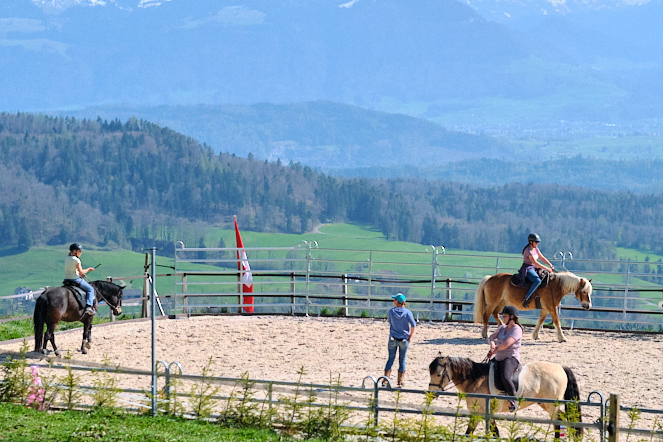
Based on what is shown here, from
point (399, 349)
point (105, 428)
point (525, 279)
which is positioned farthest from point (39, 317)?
point (525, 279)

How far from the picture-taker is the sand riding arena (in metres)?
12.3

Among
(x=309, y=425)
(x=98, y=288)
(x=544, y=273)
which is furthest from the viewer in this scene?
(x=544, y=273)

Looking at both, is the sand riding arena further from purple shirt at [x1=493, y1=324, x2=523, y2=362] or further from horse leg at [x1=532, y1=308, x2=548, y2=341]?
purple shirt at [x1=493, y1=324, x2=523, y2=362]

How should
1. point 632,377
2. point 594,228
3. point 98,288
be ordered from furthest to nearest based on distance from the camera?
point 594,228
point 98,288
point 632,377

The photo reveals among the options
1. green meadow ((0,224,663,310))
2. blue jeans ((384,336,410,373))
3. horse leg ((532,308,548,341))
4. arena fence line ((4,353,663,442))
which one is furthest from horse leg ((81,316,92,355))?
green meadow ((0,224,663,310))

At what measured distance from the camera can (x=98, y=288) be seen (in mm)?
14000

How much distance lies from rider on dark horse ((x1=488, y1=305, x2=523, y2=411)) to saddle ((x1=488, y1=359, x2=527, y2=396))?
32 mm

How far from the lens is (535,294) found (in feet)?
49.1

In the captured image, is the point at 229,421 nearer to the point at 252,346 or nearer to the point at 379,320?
the point at 252,346

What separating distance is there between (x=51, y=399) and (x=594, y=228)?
647 feet

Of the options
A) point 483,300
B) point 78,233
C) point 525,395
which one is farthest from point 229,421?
point 78,233

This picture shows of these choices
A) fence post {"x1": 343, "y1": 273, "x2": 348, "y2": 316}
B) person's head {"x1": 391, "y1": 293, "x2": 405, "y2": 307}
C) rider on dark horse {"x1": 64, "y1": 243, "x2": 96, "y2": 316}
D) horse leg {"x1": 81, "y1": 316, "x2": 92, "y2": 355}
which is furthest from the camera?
fence post {"x1": 343, "y1": 273, "x2": 348, "y2": 316}

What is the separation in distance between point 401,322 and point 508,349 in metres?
2.13

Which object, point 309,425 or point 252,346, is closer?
point 309,425
